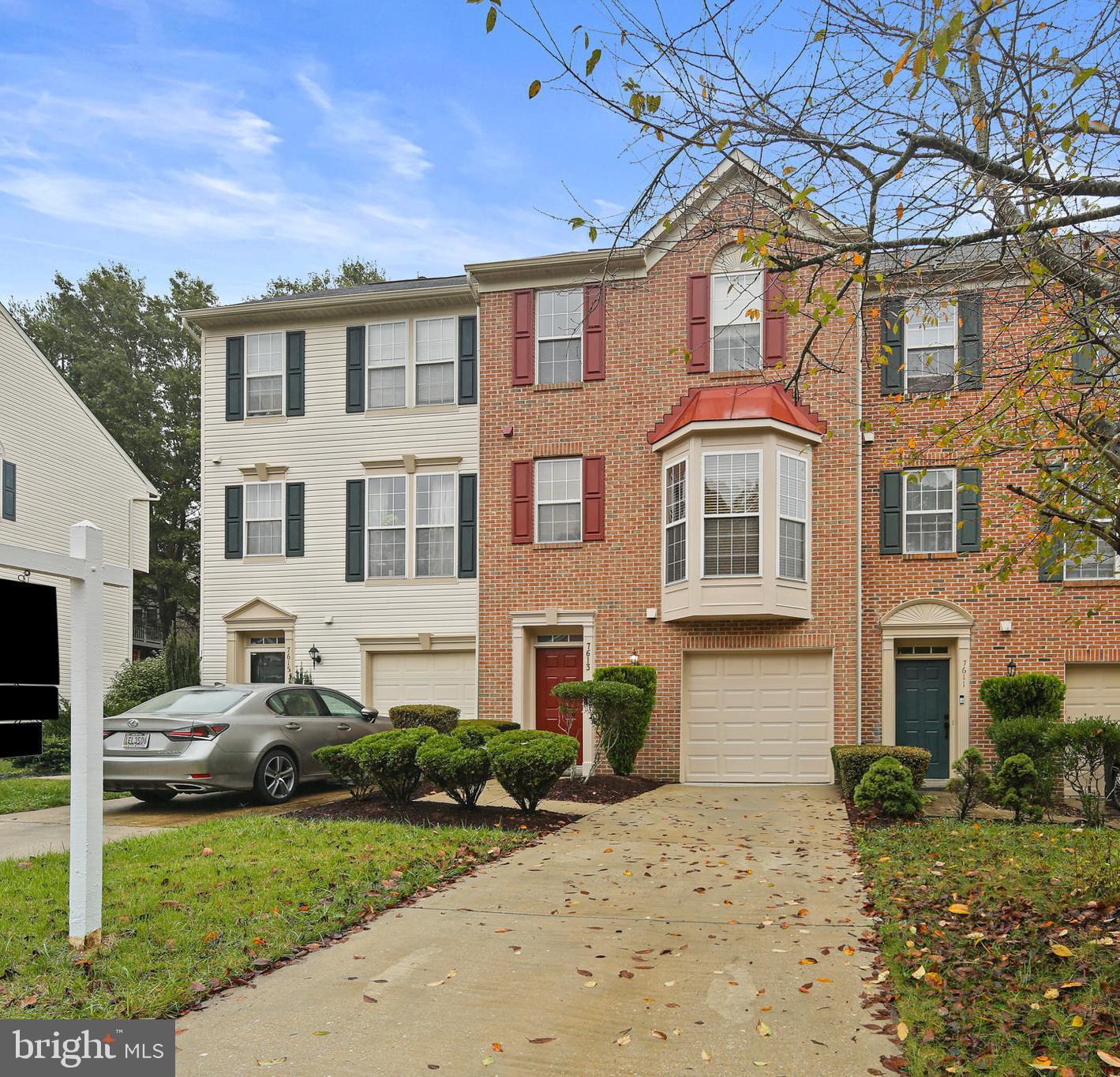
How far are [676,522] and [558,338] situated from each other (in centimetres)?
389

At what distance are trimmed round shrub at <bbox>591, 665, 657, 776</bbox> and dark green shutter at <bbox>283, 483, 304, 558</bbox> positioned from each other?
245 inches

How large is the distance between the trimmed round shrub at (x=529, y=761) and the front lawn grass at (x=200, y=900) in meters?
0.91

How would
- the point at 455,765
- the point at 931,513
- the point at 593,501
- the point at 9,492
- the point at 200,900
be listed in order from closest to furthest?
the point at 200,900, the point at 455,765, the point at 931,513, the point at 593,501, the point at 9,492

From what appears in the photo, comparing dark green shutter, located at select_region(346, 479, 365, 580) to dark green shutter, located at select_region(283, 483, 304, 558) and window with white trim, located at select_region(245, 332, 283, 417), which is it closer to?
dark green shutter, located at select_region(283, 483, 304, 558)

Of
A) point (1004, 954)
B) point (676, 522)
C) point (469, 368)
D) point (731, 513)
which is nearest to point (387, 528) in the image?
point (469, 368)

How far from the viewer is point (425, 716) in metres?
16.6

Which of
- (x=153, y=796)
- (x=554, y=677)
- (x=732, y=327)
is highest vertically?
(x=732, y=327)

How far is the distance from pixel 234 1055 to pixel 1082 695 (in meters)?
15.2

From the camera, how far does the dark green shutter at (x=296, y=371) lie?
1950cm

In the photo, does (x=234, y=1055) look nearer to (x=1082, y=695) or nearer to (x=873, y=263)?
(x=1082, y=695)

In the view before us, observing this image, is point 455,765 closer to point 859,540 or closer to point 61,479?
point 859,540

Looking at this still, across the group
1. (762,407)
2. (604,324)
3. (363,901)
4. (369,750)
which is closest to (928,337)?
(762,407)

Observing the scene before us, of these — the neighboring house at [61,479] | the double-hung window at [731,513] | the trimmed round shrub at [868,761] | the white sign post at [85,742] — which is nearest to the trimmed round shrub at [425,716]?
the double-hung window at [731,513]

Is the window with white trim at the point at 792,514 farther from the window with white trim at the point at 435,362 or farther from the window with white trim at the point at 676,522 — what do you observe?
the window with white trim at the point at 435,362
